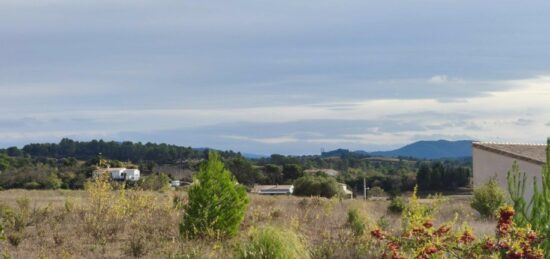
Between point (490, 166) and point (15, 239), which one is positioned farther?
point (490, 166)

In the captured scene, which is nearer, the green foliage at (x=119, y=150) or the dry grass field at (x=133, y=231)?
the dry grass field at (x=133, y=231)

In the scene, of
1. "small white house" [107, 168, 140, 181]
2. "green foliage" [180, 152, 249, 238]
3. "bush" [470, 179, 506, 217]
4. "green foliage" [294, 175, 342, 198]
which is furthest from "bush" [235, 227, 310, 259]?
"green foliage" [294, 175, 342, 198]

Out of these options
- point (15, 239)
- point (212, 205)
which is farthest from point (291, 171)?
point (15, 239)

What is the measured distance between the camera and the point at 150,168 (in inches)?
1966

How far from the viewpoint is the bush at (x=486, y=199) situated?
18969 millimetres

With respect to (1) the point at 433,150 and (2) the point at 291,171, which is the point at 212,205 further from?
(1) the point at 433,150

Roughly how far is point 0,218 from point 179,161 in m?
43.5

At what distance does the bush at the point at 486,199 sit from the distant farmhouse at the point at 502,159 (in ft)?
6.04

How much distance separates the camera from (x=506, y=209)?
5.21 meters

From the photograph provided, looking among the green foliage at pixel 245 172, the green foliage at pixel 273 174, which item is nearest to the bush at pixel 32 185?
the green foliage at pixel 245 172

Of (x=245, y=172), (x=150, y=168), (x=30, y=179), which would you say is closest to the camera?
(x=30, y=179)

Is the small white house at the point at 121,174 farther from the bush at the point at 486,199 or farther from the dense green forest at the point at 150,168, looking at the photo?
the bush at the point at 486,199

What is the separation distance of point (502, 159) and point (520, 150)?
63 centimetres

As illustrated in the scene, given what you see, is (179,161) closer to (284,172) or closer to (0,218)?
(284,172)
